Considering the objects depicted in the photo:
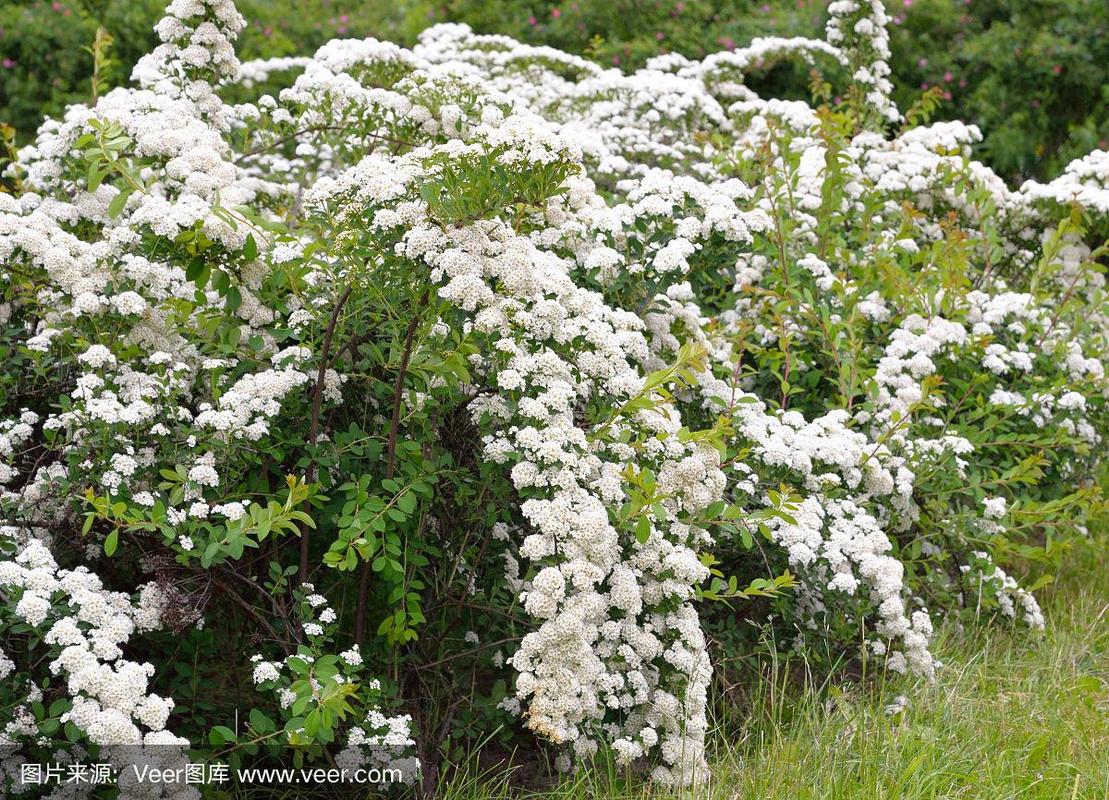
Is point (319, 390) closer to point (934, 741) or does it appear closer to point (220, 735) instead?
point (220, 735)

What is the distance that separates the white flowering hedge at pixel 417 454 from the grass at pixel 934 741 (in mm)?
132

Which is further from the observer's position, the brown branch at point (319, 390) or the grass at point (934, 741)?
the grass at point (934, 741)

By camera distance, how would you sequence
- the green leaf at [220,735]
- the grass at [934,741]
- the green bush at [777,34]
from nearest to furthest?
the green leaf at [220,735], the grass at [934,741], the green bush at [777,34]

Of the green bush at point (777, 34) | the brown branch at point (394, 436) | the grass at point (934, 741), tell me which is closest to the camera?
the brown branch at point (394, 436)

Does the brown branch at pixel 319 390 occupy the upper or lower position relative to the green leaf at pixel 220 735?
upper

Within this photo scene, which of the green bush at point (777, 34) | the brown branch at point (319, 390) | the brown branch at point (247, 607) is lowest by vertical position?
the brown branch at point (247, 607)

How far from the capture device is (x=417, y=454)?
2941 millimetres

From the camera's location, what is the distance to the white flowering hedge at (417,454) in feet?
8.70

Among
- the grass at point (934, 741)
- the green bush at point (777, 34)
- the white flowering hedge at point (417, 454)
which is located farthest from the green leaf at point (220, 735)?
the green bush at point (777, 34)

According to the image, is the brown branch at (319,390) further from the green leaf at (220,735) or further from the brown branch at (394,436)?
the green leaf at (220,735)

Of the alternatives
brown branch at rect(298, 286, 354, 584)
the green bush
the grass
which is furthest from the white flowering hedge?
the green bush

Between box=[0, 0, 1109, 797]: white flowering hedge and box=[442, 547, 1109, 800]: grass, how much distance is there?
5.2 inches

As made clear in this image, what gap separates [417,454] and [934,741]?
1.59 meters

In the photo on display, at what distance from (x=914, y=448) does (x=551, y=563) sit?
174 centimetres
